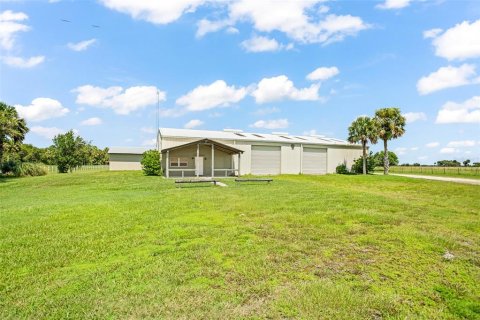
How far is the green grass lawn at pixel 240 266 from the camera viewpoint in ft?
11.3

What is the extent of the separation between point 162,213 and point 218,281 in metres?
5.36

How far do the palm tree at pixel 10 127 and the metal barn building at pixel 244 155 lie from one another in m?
14.2

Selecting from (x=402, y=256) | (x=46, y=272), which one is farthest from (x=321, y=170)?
(x=46, y=272)

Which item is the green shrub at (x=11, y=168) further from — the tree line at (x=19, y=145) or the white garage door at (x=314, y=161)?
the white garage door at (x=314, y=161)

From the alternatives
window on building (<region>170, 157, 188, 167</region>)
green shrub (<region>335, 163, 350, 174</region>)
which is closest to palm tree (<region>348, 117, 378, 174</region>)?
green shrub (<region>335, 163, 350, 174</region>)

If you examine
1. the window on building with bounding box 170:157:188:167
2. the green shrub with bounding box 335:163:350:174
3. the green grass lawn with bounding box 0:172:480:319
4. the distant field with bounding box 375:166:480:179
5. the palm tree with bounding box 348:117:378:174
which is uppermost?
the palm tree with bounding box 348:117:378:174

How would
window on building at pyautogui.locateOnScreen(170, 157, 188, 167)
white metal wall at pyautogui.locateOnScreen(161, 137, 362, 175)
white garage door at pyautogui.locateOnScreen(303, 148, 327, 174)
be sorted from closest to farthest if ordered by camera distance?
window on building at pyautogui.locateOnScreen(170, 157, 188, 167) < white metal wall at pyautogui.locateOnScreen(161, 137, 362, 175) < white garage door at pyautogui.locateOnScreen(303, 148, 327, 174)

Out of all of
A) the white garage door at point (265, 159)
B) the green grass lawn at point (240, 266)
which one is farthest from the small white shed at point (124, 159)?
the green grass lawn at point (240, 266)

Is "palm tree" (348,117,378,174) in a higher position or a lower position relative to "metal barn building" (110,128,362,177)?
higher

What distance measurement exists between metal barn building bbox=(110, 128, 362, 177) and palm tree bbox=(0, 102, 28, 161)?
46.7ft

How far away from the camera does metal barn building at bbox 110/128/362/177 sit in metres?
26.2

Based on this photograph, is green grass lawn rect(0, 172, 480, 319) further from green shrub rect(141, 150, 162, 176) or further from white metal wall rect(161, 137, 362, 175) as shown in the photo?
white metal wall rect(161, 137, 362, 175)

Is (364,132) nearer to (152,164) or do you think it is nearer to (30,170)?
(152,164)

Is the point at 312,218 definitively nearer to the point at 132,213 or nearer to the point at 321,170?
the point at 132,213
